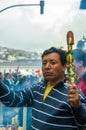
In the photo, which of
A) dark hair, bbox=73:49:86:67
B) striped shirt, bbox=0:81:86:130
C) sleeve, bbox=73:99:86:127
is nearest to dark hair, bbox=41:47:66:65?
striped shirt, bbox=0:81:86:130

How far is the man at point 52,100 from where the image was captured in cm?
304

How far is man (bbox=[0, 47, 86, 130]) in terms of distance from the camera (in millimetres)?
3042

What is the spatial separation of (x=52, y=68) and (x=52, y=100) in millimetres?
238

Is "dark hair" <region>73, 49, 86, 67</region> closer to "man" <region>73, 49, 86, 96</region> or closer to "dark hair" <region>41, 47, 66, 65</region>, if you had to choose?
"man" <region>73, 49, 86, 96</region>

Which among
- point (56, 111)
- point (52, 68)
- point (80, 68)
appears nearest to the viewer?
point (56, 111)

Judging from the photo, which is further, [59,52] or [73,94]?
[59,52]

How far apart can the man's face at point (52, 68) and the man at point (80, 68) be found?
37.8 inches

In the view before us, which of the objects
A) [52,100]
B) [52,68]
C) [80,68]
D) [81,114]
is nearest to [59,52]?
[52,68]

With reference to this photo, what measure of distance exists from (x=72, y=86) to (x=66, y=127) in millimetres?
424

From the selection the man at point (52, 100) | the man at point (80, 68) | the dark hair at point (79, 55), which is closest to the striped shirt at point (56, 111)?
the man at point (52, 100)

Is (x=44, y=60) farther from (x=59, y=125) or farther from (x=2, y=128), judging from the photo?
(x=2, y=128)

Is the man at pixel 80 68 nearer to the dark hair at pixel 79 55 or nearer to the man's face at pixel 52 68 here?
the dark hair at pixel 79 55

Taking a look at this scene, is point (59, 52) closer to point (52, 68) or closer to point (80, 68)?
point (52, 68)

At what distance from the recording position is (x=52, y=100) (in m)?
3.17
